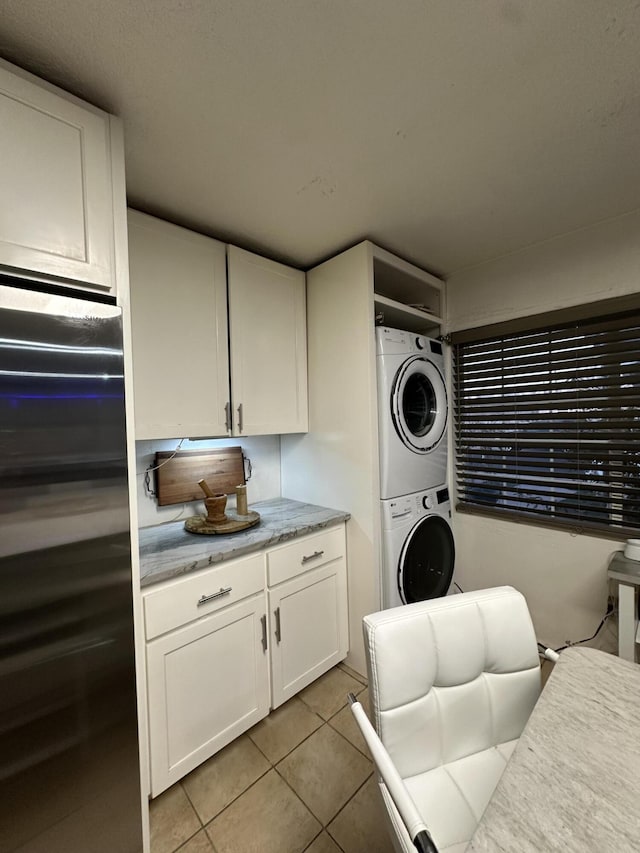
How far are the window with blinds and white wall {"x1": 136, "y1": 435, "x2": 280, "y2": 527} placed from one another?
4.23 ft

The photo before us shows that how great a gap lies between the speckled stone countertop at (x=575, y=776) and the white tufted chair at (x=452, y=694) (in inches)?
5.9

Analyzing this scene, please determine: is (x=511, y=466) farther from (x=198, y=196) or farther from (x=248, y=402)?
(x=198, y=196)

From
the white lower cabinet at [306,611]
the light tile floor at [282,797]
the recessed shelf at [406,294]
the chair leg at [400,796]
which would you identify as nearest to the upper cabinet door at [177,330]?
the white lower cabinet at [306,611]

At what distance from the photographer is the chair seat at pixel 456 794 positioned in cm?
75

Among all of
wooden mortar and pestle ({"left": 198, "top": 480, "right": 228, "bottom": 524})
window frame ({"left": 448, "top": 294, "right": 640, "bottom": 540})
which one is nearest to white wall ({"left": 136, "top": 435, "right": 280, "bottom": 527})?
wooden mortar and pestle ({"left": 198, "top": 480, "right": 228, "bottom": 524})

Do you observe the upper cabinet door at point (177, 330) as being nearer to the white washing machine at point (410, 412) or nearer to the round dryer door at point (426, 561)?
the white washing machine at point (410, 412)

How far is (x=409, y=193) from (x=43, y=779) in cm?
232

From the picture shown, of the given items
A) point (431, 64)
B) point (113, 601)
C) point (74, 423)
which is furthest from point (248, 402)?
point (431, 64)

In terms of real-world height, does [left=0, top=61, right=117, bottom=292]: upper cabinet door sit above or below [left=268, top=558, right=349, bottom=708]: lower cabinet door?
above

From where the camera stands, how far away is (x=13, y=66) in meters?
0.86

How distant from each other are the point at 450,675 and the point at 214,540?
41.6 inches

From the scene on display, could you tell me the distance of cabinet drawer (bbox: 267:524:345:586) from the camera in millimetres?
1604

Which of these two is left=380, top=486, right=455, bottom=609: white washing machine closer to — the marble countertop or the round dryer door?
the round dryer door

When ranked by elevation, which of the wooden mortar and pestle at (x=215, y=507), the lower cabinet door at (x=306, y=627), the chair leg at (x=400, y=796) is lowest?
the lower cabinet door at (x=306, y=627)
